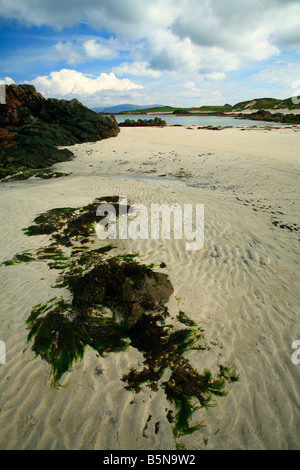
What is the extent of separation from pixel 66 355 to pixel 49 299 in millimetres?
1436

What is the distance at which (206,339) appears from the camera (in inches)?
152

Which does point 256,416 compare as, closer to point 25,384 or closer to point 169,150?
point 25,384

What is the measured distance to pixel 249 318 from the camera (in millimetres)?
4273

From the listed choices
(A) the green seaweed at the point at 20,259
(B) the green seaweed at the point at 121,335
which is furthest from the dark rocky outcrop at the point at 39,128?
(B) the green seaweed at the point at 121,335

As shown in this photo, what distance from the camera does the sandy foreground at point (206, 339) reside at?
2.70 m

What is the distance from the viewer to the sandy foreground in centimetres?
270

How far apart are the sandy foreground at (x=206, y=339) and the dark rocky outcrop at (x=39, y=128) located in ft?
30.3

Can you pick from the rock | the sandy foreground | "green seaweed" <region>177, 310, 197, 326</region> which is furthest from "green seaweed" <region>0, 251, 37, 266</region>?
"green seaweed" <region>177, 310, 197, 326</region>

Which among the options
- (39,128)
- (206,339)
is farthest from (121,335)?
(39,128)

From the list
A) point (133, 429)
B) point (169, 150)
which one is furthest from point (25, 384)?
point (169, 150)

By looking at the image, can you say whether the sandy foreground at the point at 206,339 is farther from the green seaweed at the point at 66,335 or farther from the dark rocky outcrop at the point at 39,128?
the dark rocky outcrop at the point at 39,128

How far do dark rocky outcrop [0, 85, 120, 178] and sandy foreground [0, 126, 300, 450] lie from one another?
30.3ft

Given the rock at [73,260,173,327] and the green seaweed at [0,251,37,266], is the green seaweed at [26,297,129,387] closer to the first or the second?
the rock at [73,260,173,327]

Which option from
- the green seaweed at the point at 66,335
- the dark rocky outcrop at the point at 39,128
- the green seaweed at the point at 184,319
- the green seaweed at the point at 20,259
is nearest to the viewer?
the green seaweed at the point at 66,335
